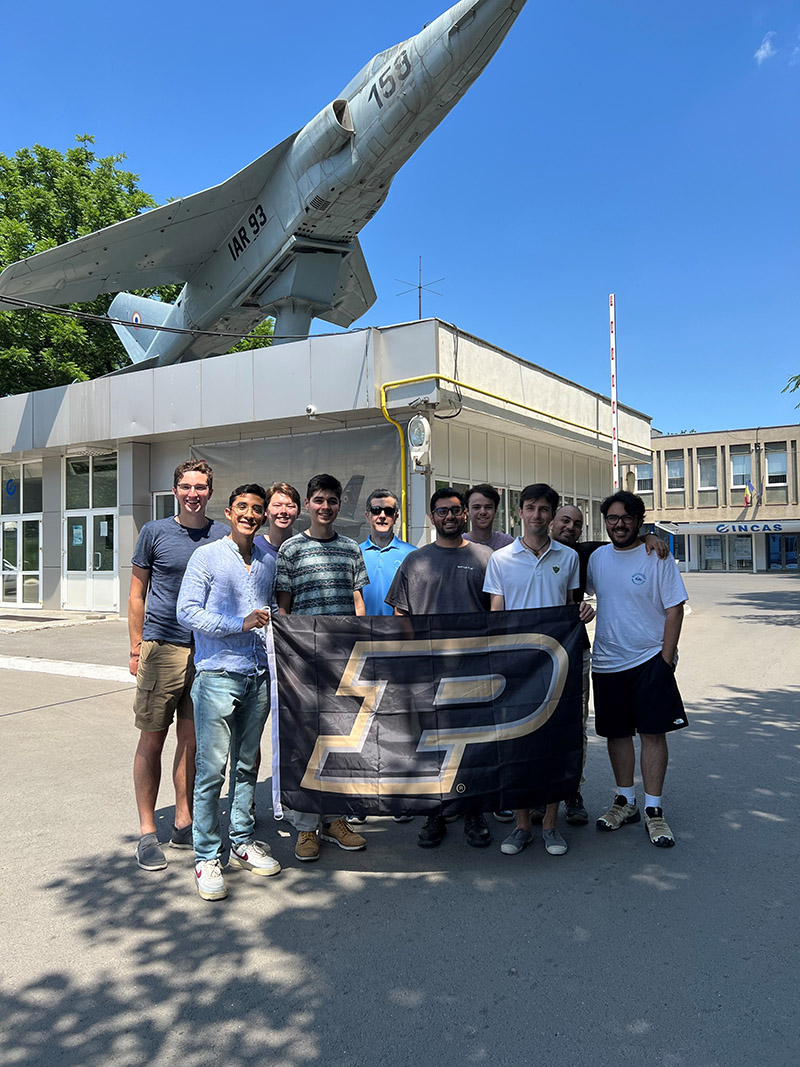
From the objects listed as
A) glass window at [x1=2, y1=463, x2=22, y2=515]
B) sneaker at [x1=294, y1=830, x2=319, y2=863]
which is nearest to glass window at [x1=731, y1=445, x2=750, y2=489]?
glass window at [x1=2, y1=463, x2=22, y2=515]

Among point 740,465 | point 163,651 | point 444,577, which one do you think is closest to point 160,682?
point 163,651

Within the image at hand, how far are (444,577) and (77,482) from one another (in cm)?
1767

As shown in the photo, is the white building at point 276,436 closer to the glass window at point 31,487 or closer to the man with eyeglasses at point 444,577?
the glass window at point 31,487

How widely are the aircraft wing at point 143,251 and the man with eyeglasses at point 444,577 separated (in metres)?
14.0

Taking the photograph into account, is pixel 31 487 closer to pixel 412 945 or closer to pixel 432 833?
pixel 432 833

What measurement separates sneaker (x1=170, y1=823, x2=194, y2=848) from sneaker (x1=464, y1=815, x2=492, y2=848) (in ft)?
5.20

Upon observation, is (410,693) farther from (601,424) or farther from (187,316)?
(187,316)

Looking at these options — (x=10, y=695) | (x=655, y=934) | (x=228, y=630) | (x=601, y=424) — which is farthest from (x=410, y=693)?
(x=601, y=424)

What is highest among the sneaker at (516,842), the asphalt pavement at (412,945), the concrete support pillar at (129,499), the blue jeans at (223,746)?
the concrete support pillar at (129,499)

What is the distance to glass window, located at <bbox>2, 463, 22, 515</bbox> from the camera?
21016mm

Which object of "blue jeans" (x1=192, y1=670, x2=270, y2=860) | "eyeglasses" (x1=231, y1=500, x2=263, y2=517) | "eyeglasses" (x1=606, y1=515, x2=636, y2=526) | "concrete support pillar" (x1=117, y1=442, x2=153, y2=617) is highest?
"concrete support pillar" (x1=117, y1=442, x2=153, y2=617)

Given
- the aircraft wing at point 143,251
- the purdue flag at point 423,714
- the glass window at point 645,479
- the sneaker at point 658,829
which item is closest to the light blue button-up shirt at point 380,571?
the purdue flag at point 423,714

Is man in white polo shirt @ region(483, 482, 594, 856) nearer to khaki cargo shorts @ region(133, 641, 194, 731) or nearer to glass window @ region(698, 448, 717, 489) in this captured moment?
A: khaki cargo shorts @ region(133, 641, 194, 731)

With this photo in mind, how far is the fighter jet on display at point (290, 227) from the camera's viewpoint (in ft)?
40.1
